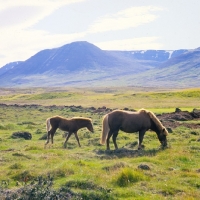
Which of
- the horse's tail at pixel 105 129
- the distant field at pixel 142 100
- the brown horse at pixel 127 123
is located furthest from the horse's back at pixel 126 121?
the distant field at pixel 142 100

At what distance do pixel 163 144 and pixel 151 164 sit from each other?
17.1 ft

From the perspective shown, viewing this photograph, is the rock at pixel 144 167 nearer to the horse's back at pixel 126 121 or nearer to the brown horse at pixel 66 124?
the horse's back at pixel 126 121

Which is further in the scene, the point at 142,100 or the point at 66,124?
the point at 142,100

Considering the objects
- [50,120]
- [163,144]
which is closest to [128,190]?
[163,144]

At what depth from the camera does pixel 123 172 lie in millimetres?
12180

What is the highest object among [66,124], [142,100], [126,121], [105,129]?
[126,121]

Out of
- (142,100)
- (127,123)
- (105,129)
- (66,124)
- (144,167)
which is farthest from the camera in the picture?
(142,100)

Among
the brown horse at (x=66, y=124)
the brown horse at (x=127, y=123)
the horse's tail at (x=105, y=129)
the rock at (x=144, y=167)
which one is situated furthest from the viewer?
the brown horse at (x=66, y=124)

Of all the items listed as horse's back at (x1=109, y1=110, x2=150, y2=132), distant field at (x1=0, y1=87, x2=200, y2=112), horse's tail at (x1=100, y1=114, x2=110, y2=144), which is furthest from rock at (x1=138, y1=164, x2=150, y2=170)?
distant field at (x1=0, y1=87, x2=200, y2=112)

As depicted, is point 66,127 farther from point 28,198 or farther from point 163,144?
point 28,198

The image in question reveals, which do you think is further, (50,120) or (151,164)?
(50,120)

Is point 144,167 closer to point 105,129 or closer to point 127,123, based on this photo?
point 127,123

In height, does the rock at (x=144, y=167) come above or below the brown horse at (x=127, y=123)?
below

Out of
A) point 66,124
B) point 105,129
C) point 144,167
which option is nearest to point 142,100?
point 66,124
